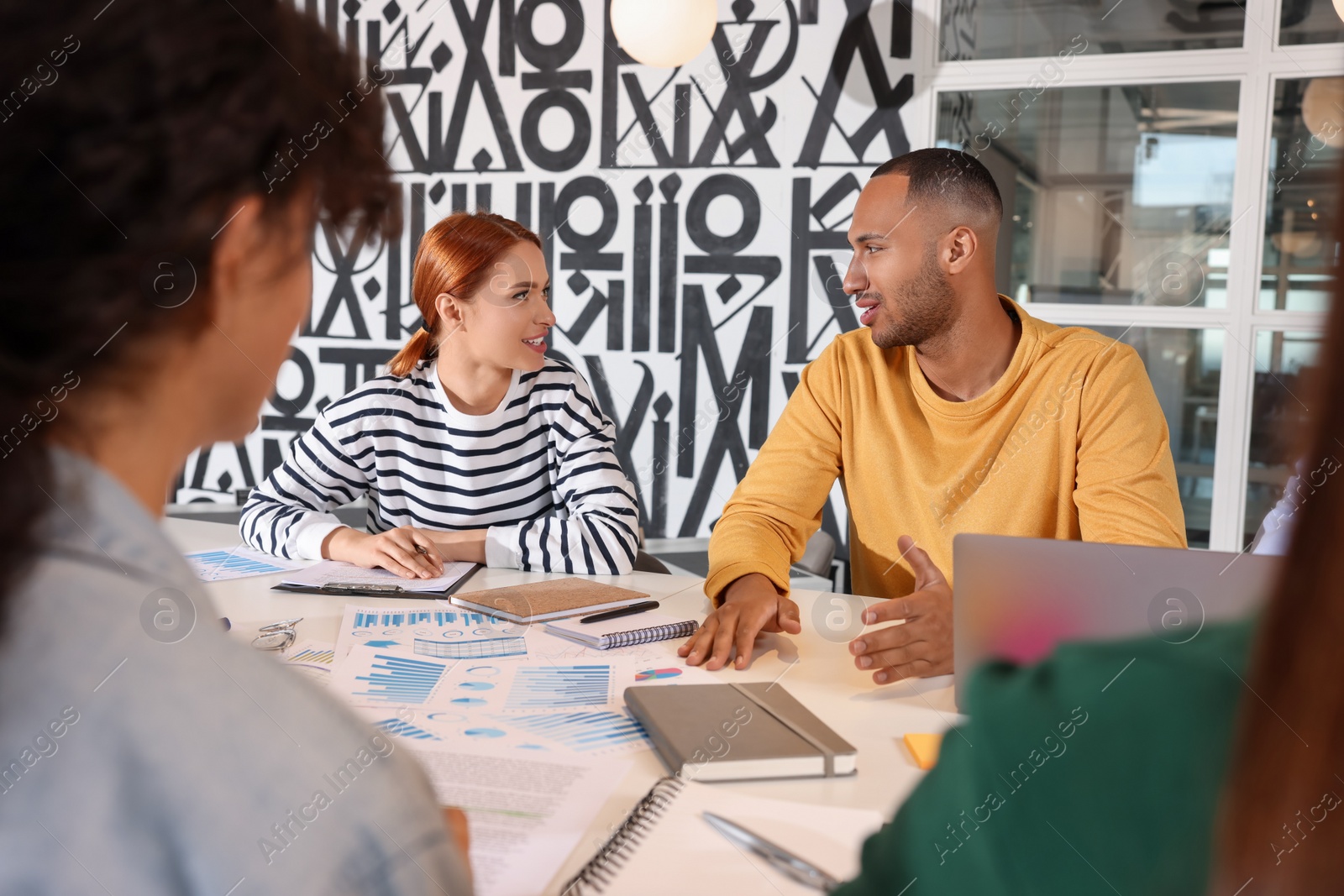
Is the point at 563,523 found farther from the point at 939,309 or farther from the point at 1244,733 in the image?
the point at 1244,733

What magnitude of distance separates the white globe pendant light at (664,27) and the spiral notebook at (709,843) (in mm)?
2644

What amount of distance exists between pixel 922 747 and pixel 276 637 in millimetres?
927

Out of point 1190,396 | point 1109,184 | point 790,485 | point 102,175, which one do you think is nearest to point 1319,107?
point 1109,184

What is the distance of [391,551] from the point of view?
1.87m

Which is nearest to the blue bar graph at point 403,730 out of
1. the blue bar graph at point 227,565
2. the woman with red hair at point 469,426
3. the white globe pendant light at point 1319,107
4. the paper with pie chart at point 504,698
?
the paper with pie chart at point 504,698

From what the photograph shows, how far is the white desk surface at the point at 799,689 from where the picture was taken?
3.30 feet

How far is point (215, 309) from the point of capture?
1.90 feet

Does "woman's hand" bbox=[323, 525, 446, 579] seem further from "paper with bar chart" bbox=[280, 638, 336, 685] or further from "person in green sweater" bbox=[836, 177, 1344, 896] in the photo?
"person in green sweater" bbox=[836, 177, 1344, 896]

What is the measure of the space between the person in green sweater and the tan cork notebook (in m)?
1.06

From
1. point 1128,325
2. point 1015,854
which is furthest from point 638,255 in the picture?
point 1015,854

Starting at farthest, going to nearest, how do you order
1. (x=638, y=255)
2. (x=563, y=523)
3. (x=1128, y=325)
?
(x=638, y=255), (x=1128, y=325), (x=563, y=523)

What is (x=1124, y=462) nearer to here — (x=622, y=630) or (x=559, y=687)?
(x=622, y=630)

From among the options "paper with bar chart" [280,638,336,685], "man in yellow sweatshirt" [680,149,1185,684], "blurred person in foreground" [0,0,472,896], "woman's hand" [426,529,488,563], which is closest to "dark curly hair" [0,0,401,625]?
"blurred person in foreground" [0,0,472,896]

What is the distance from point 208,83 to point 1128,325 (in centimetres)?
347
